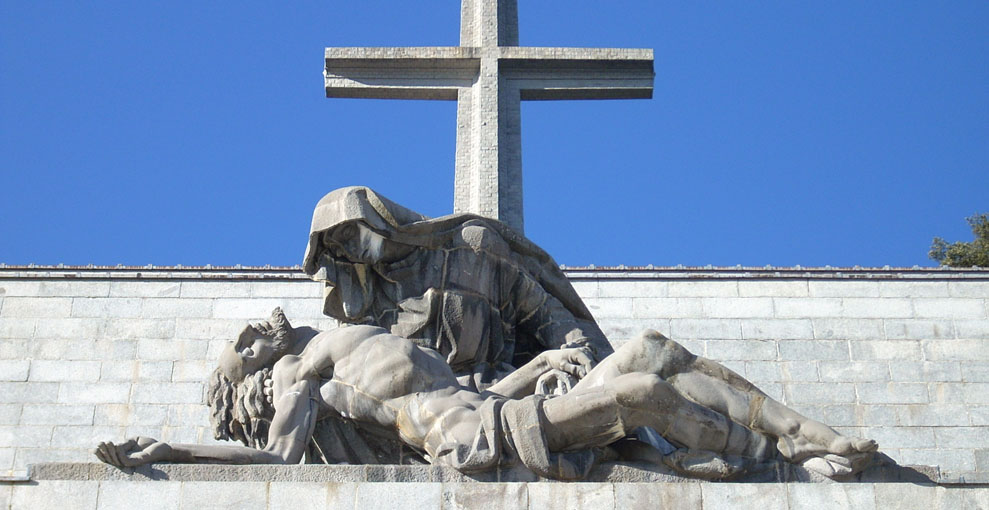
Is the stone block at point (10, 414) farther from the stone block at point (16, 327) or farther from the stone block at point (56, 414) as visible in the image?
the stone block at point (16, 327)

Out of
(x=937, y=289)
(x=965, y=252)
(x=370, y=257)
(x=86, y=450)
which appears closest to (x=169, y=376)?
(x=86, y=450)

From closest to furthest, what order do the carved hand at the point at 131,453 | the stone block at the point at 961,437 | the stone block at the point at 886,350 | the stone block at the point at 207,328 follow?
the carved hand at the point at 131,453 → the stone block at the point at 961,437 → the stone block at the point at 886,350 → the stone block at the point at 207,328

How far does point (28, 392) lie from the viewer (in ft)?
50.3

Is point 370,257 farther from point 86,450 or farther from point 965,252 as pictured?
point 965,252

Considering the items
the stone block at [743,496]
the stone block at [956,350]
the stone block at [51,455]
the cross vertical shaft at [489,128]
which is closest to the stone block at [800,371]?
the stone block at [956,350]

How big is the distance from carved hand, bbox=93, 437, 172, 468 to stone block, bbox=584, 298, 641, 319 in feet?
22.3

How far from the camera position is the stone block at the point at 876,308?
15.9 metres

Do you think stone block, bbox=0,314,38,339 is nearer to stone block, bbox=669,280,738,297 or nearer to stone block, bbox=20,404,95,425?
stone block, bbox=20,404,95,425

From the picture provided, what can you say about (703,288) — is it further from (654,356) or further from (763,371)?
(654,356)

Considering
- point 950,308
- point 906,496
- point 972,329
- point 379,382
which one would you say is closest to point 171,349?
point 379,382

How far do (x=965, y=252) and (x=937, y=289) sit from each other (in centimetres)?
641

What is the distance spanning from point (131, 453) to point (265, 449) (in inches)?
32.9

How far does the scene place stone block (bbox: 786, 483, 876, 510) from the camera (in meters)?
9.45

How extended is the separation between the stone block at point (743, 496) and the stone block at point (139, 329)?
7688 mm
